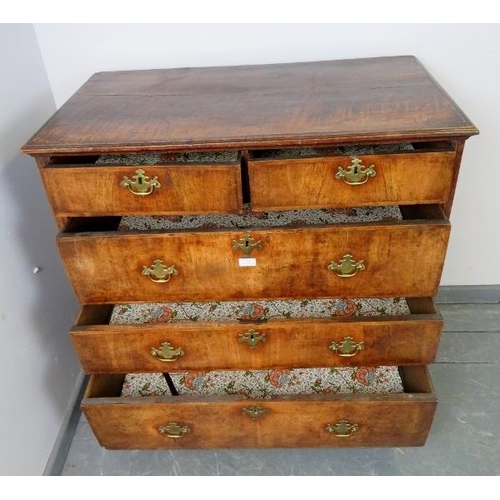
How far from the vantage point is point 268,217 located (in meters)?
1.17

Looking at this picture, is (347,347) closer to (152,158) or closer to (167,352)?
(167,352)

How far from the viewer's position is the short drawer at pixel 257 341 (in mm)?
1122

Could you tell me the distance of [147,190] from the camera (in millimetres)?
975

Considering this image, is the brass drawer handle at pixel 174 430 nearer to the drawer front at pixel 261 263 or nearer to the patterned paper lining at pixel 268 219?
the drawer front at pixel 261 263

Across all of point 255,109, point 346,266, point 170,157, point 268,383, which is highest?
point 255,109

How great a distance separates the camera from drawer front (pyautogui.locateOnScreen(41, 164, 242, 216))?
0.96 meters

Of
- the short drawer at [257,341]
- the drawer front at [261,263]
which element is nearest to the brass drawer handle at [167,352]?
the short drawer at [257,341]

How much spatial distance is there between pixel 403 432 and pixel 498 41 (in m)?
1.01

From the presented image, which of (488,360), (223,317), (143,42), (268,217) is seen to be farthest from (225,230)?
(488,360)

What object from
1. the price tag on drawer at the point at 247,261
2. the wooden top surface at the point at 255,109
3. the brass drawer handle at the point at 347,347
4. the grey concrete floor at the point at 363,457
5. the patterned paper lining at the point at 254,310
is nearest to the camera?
the wooden top surface at the point at 255,109

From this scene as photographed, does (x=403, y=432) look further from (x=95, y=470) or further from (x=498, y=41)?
(x=498, y=41)

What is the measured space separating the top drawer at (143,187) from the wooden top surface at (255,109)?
38 millimetres

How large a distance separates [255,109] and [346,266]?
374 millimetres

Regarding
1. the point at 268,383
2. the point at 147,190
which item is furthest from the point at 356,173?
the point at 268,383
